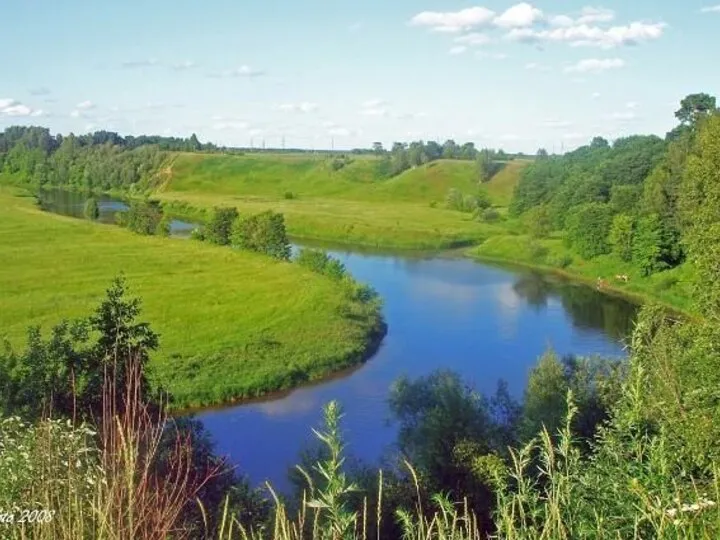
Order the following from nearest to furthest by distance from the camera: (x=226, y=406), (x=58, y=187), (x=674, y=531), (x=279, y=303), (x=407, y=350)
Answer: (x=674, y=531)
(x=226, y=406)
(x=407, y=350)
(x=279, y=303)
(x=58, y=187)

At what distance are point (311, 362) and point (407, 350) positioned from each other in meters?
4.41

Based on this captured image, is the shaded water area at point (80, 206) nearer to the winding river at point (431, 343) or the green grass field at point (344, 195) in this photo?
the green grass field at point (344, 195)

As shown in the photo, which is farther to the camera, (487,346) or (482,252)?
(482,252)

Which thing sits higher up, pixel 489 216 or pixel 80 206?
pixel 489 216

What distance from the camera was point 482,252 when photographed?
60344 mm

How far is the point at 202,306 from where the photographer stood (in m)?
38.8

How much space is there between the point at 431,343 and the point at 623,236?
2276 cm

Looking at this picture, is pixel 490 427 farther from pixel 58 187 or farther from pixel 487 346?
pixel 58 187

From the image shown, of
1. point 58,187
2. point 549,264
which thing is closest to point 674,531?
point 549,264

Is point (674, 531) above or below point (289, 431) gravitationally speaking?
above

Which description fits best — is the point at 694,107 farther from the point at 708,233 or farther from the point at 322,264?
the point at 708,233

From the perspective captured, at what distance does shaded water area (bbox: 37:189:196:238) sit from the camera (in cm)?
7653

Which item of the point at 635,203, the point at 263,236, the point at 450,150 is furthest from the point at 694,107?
the point at 450,150

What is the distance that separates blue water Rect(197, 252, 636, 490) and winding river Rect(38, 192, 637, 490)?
39 mm
